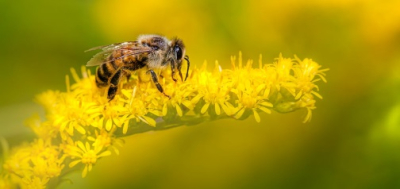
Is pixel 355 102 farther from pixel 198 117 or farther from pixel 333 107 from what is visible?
pixel 198 117

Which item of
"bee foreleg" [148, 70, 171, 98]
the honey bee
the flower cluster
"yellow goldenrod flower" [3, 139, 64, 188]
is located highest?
the honey bee

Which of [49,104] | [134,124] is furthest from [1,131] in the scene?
[134,124]

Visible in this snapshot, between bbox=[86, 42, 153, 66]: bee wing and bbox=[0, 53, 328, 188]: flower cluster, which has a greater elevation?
bbox=[86, 42, 153, 66]: bee wing

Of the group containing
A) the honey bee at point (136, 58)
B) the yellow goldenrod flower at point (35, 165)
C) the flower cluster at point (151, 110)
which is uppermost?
the honey bee at point (136, 58)

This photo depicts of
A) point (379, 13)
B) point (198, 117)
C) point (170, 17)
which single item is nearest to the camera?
point (198, 117)

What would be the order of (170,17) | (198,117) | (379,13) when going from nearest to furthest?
(198,117), (379,13), (170,17)
